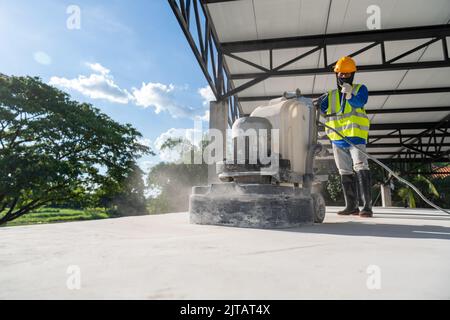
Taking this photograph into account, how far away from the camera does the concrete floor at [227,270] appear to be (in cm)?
71

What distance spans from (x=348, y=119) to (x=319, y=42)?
3.24 meters

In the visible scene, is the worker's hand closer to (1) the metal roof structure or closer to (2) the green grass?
(1) the metal roof structure

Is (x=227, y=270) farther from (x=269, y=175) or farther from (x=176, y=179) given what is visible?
(x=176, y=179)

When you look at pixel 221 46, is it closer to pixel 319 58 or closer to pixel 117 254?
pixel 319 58

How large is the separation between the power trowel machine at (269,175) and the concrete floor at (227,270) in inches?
30.2

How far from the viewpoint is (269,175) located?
2.46 m

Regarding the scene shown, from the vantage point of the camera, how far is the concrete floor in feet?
2.34

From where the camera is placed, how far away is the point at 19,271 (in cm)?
92

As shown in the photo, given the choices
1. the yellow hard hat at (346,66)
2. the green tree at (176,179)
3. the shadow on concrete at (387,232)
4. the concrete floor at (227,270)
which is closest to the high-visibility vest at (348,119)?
the yellow hard hat at (346,66)

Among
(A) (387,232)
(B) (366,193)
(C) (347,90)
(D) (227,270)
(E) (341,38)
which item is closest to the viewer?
(D) (227,270)

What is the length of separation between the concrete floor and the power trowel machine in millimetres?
766

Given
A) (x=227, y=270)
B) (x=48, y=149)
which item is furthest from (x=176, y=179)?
(x=227, y=270)

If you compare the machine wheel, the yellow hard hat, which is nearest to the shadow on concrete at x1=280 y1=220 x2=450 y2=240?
the machine wheel

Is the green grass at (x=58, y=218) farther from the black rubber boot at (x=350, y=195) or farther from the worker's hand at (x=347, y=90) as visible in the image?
the worker's hand at (x=347, y=90)
